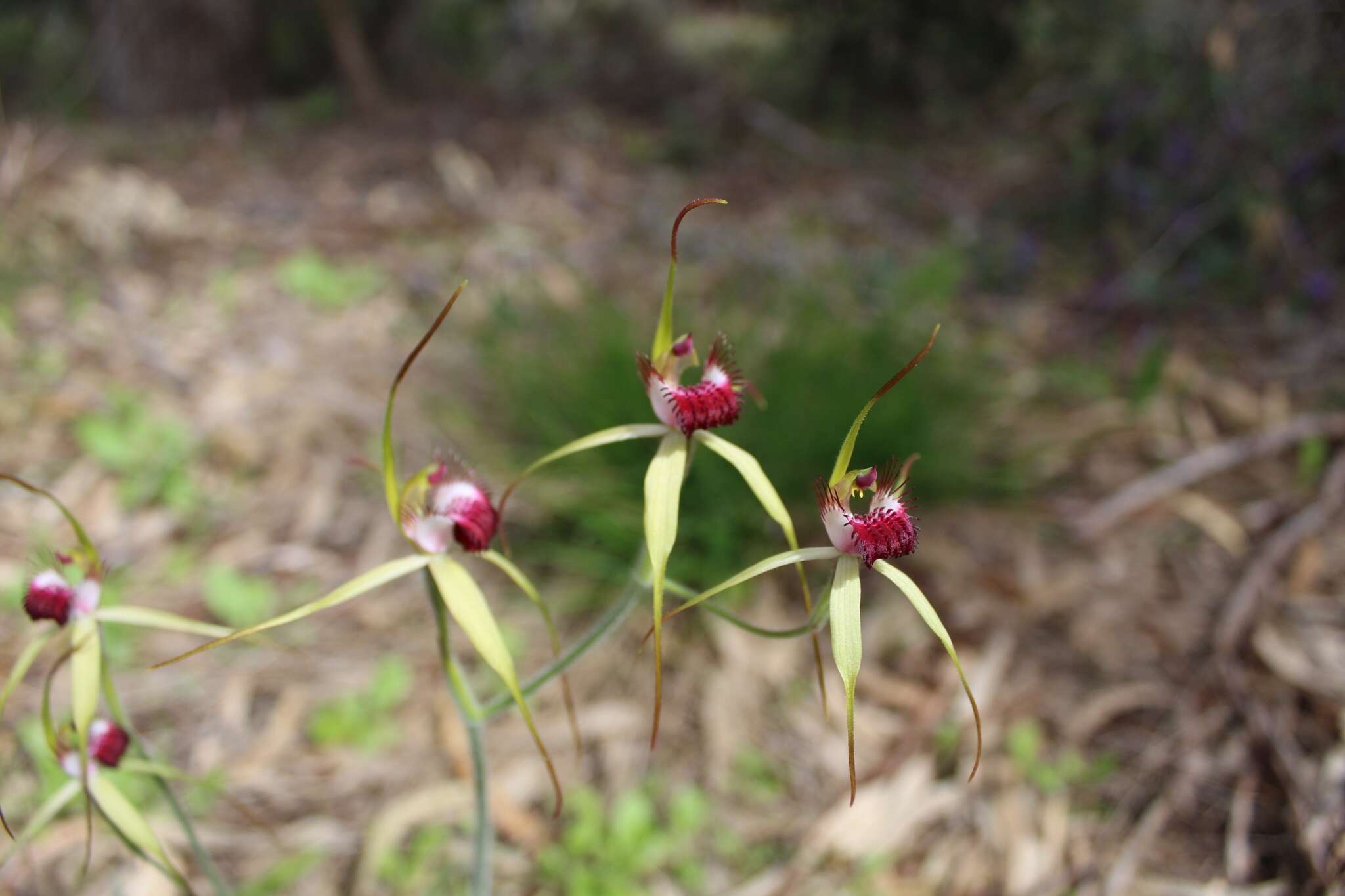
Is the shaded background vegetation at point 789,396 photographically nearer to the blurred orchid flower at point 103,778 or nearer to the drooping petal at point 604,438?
the blurred orchid flower at point 103,778

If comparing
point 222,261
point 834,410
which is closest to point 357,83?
point 222,261

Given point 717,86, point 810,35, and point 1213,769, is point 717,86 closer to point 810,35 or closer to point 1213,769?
point 810,35

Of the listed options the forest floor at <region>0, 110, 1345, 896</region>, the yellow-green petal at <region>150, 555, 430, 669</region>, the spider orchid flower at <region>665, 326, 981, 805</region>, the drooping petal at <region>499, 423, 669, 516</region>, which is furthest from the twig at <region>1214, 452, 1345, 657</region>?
the yellow-green petal at <region>150, 555, 430, 669</region>

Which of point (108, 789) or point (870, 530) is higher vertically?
point (870, 530)

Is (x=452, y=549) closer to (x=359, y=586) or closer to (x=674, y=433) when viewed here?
(x=359, y=586)

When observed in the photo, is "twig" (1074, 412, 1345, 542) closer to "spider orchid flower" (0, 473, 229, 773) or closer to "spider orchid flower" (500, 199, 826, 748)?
"spider orchid flower" (500, 199, 826, 748)

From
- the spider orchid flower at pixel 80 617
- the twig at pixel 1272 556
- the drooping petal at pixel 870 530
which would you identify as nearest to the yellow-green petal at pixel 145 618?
the spider orchid flower at pixel 80 617

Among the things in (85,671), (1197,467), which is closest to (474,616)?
(85,671)
